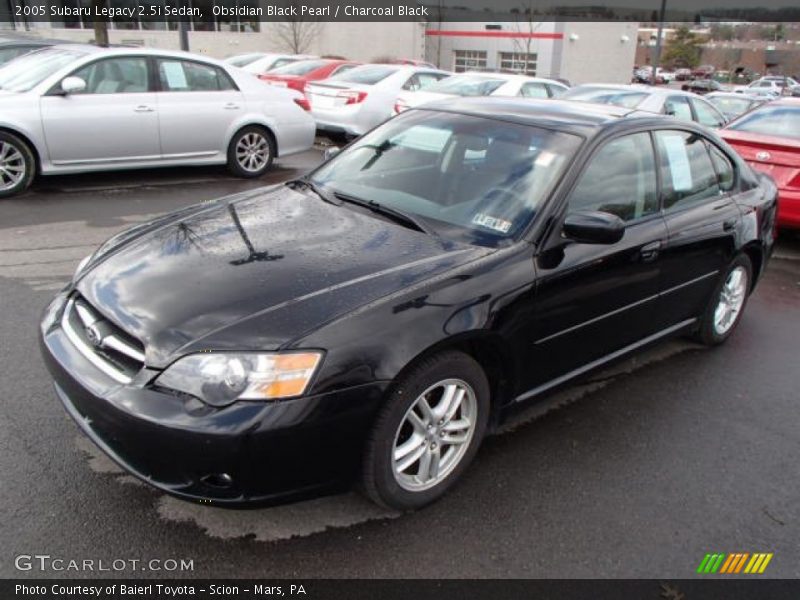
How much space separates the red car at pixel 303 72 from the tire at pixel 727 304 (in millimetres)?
9358

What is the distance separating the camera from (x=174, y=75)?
8.24 metres

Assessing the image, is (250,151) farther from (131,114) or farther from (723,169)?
(723,169)

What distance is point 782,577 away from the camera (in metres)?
2.60

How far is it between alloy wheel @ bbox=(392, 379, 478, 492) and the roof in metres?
1.54

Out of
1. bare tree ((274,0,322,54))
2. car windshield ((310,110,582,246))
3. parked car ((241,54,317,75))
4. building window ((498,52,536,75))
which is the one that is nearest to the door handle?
car windshield ((310,110,582,246))

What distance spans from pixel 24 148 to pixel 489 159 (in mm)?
5956

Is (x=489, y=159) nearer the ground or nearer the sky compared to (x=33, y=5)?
nearer the ground

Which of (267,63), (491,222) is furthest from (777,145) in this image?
(267,63)

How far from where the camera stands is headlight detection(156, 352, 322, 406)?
7.57 feet

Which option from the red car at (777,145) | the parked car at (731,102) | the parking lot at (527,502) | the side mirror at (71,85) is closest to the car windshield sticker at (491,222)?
the parking lot at (527,502)

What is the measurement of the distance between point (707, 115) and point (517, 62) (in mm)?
37239

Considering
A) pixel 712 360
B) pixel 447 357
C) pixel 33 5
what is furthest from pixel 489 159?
pixel 33 5

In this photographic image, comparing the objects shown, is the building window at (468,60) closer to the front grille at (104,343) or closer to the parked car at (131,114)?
the parked car at (131,114)

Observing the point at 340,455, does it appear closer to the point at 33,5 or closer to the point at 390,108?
the point at 390,108
